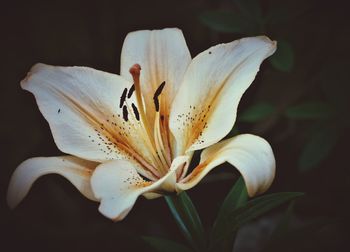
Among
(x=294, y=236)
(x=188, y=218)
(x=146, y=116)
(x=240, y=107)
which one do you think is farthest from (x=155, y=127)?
(x=240, y=107)

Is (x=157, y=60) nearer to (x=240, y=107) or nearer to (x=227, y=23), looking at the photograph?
(x=227, y=23)

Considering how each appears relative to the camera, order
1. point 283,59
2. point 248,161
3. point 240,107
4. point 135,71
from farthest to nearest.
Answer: point 240,107 → point 283,59 → point 135,71 → point 248,161

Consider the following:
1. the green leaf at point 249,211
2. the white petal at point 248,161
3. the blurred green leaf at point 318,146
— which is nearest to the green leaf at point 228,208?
the green leaf at point 249,211

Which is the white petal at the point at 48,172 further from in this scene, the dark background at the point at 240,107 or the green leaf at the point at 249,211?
the dark background at the point at 240,107

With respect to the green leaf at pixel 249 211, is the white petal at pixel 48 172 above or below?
above

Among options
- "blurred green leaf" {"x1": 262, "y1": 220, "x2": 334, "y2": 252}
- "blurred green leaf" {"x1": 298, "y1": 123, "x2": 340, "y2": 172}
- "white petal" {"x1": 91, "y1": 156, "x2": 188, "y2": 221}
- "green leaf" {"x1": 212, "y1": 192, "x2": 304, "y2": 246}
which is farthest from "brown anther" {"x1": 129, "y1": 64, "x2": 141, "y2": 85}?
"blurred green leaf" {"x1": 298, "y1": 123, "x2": 340, "y2": 172}

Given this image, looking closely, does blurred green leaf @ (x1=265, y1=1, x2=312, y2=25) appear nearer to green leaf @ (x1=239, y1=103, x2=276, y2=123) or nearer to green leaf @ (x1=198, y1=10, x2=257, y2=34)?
green leaf @ (x1=198, y1=10, x2=257, y2=34)
